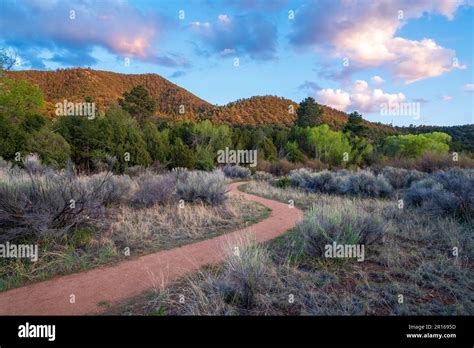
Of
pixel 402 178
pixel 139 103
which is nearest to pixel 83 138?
pixel 402 178

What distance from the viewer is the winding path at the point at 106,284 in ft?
11.9

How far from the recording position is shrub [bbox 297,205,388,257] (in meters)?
5.21

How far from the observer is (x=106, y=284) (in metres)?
4.24

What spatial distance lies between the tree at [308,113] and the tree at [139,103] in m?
41.8

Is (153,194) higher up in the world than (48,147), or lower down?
lower down

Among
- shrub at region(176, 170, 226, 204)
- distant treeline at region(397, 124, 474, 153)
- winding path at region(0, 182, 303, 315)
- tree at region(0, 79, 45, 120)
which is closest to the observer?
winding path at region(0, 182, 303, 315)

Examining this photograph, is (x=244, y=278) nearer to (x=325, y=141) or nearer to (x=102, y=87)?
(x=325, y=141)

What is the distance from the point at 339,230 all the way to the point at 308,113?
251ft

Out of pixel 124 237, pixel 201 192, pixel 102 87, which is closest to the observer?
pixel 124 237

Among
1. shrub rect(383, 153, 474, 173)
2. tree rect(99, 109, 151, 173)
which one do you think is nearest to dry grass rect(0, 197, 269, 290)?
tree rect(99, 109, 151, 173)

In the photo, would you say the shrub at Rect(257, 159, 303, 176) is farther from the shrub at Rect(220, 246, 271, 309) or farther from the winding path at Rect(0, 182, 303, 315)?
the shrub at Rect(220, 246, 271, 309)

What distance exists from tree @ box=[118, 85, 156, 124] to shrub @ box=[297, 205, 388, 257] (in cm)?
4766
